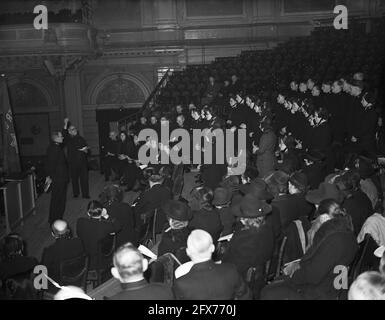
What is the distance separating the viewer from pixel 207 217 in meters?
5.61

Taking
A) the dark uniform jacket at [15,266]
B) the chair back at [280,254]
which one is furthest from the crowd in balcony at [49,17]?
the chair back at [280,254]

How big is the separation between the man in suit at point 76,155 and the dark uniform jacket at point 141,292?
7446 millimetres

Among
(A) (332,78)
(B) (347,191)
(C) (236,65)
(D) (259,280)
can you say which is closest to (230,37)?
(C) (236,65)

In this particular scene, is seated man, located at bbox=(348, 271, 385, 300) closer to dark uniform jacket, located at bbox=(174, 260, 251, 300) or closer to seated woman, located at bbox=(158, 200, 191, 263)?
dark uniform jacket, located at bbox=(174, 260, 251, 300)

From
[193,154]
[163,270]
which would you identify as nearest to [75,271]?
[163,270]

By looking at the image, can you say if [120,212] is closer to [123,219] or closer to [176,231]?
[123,219]

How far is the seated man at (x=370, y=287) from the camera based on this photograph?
317 cm

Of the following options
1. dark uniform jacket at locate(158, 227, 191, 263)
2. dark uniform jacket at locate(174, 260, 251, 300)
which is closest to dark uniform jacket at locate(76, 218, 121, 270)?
dark uniform jacket at locate(158, 227, 191, 263)

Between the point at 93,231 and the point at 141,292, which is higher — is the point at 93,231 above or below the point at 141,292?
below

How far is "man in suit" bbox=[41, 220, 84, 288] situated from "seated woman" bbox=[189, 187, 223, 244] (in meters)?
1.29

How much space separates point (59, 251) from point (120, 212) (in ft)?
3.97

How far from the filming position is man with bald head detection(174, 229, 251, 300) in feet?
12.2

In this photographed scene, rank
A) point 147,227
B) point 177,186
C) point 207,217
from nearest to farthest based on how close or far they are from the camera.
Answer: point 207,217
point 147,227
point 177,186

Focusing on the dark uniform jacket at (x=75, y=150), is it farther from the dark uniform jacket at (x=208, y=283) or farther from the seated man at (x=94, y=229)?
the dark uniform jacket at (x=208, y=283)
